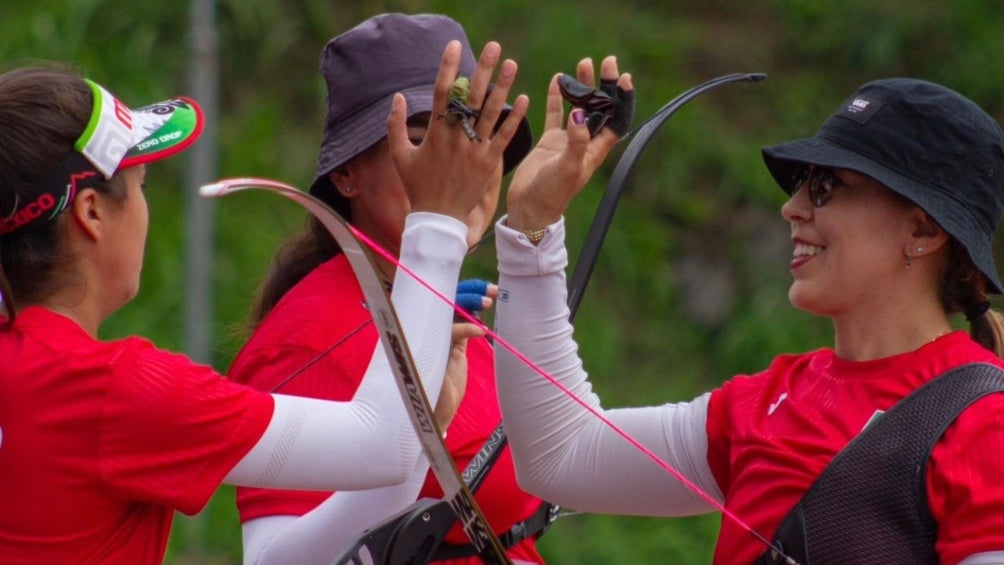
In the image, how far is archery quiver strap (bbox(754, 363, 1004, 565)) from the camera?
76.1 inches

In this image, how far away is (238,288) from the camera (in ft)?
18.0

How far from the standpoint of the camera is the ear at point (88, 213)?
1965 mm

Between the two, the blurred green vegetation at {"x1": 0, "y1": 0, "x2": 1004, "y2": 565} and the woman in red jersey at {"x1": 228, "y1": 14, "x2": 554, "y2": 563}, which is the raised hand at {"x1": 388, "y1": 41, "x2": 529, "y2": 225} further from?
the blurred green vegetation at {"x1": 0, "y1": 0, "x2": 1004, "y2": 565}

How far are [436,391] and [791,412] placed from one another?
0.48 metres

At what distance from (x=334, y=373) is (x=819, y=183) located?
0.72m

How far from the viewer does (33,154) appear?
6.34 ft

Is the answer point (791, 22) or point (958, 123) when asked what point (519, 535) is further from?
point (791, 22)

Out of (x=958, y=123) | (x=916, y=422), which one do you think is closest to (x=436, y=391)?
(x=916, y=422)

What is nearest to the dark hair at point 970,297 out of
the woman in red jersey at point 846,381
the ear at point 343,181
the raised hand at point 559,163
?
the woman in red jersey at point 846,381

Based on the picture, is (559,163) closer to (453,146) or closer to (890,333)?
(453,146)

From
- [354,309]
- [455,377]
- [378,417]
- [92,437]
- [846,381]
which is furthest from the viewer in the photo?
[354,309]

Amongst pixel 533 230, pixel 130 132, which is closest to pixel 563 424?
pixel 533 230

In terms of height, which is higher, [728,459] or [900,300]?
[900,300]

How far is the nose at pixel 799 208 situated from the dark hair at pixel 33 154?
888mm
